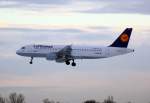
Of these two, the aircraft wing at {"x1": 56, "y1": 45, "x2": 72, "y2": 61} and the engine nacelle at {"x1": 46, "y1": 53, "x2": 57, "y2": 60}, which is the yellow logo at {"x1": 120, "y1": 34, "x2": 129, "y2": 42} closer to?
the aircraft wing at {"x1": 56, "y1": 45, "x2": 72, "y2": 61}

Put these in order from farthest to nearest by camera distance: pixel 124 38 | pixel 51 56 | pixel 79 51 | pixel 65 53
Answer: pixel 124 38
pixel 79 51
pixel 65 53
pixel 51 56

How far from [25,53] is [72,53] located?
11922 mm

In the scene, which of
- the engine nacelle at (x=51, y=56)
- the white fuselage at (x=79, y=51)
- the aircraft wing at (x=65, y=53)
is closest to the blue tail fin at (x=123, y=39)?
the white fuselage at (x=79, y=51)

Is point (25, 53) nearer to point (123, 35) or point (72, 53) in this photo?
point (72, 53)

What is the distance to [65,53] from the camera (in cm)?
15238

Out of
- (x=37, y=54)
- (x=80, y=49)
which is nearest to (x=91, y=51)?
(x=80, y=49)

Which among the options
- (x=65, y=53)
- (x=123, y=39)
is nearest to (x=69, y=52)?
(x=65, y=53)

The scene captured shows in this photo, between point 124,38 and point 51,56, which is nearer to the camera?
point 51,56

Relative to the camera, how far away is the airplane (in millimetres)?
152500

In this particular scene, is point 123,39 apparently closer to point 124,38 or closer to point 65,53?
point 124,38

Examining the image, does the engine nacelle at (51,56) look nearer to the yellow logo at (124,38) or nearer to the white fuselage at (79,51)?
the white fuselage at (79,51)

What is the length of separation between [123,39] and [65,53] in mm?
19738

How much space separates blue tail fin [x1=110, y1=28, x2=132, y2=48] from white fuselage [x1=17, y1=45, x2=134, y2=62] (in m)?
3.32

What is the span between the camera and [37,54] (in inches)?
6156
